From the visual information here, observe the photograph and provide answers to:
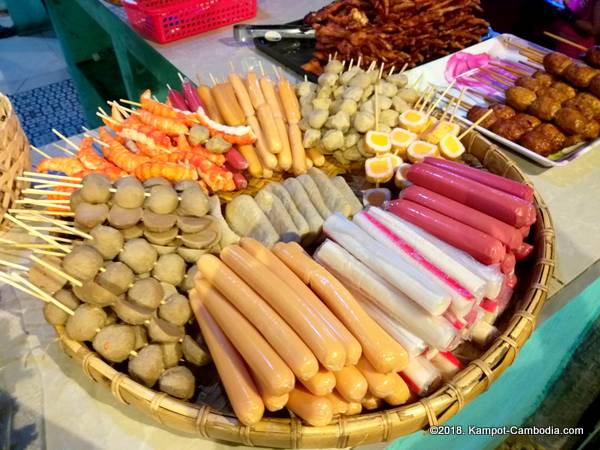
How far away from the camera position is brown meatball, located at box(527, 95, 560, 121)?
3.02 metres

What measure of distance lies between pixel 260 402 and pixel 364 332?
0.42m

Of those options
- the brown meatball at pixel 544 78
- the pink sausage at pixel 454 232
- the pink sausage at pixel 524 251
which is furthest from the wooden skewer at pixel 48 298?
the brown meatball at pixel 544 78

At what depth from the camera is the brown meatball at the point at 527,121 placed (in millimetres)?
3000

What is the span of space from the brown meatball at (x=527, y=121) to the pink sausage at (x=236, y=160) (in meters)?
1.88

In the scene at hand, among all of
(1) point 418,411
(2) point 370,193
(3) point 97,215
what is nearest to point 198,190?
(3) point 97,215

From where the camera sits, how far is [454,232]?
1.91 metres

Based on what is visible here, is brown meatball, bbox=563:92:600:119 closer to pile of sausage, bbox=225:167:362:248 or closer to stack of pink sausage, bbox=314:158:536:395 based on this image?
stack of pink sausage, bbox=314:158:536:395

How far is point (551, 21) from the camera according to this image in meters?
5.27

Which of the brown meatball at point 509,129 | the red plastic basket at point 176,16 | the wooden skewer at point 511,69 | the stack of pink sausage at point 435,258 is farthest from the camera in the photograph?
the red plastic basket at point 176,16

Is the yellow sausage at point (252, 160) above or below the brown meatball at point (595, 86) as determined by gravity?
below

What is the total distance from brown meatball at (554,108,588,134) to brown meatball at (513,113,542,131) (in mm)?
125

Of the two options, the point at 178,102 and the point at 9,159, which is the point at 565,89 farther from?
the point at 9,159

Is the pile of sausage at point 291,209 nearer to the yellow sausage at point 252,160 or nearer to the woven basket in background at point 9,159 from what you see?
the yellow sausage at point 252,160

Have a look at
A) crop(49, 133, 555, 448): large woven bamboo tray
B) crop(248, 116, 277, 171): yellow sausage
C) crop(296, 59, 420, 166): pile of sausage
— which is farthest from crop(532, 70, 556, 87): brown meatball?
crop(49, 133, 555, 448): large woven bamboo tray
